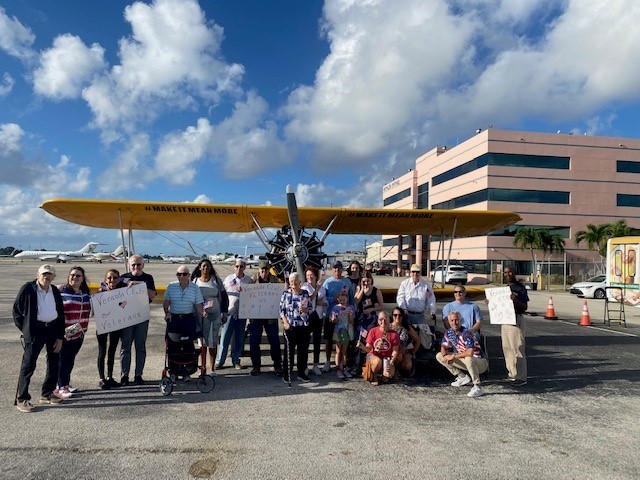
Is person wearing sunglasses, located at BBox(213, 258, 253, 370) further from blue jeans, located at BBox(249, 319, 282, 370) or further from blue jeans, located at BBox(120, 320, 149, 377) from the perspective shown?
blue jeans, located at BBox(120, 320, 149, 377)

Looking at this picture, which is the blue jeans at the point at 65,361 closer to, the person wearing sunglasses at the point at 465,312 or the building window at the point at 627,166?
the person wearing sunglasses at the point at 465,312

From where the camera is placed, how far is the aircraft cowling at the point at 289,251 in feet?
32.3

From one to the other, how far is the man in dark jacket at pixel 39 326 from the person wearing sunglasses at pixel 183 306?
4.06 ft

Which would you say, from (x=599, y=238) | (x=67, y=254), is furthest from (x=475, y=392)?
(x=67, y=254)

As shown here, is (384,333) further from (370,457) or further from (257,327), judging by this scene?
(370,457)

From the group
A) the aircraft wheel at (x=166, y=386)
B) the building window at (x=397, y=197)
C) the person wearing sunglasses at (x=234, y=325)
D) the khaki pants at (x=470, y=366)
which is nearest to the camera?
the aircraft wheel at (x=166, y=386)

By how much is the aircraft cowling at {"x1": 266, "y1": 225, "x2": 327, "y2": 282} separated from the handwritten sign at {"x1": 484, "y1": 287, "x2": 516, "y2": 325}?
4.49 metres

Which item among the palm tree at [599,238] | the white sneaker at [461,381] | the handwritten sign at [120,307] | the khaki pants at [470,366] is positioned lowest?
the white sneaker at [461,381]

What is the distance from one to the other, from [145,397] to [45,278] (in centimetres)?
187

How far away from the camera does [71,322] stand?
17.2 feet

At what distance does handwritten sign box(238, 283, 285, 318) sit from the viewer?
6449 millimetres

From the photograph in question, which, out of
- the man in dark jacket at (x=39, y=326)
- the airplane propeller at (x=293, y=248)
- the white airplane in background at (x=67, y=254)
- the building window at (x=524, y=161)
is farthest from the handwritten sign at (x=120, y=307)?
the white airplane in background at (x=67, y=254)

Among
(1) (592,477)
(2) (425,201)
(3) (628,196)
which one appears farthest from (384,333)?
(2) (425,201)

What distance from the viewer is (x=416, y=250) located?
51.5 metres
